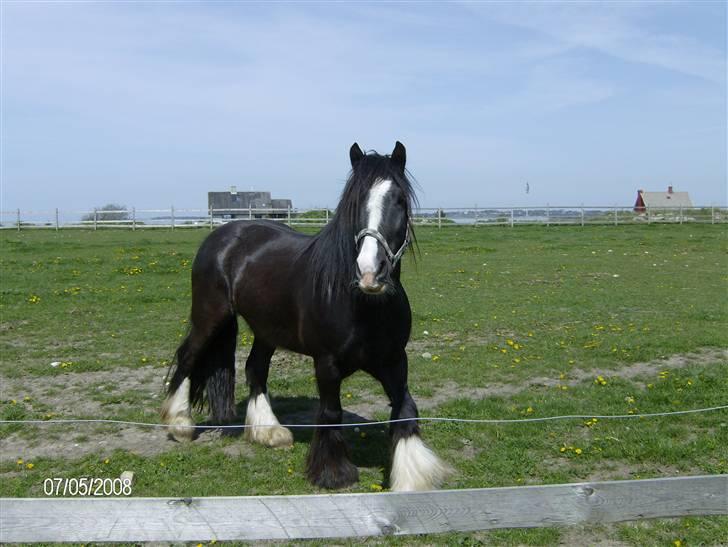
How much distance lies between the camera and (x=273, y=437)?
6398mm

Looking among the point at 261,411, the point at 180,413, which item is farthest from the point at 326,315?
the point at 180,413

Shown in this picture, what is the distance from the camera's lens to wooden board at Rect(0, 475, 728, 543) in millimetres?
3838

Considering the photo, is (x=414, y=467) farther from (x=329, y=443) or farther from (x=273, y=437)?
(x=273, y=437)

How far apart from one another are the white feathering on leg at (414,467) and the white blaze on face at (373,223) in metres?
1.57

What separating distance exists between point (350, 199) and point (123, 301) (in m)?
11.1

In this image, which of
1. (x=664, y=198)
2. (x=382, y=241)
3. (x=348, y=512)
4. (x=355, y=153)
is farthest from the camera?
(x=664, y=198)

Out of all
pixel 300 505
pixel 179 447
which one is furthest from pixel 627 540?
pixel 179 447

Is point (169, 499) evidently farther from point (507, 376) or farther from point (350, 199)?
point (507, 376)

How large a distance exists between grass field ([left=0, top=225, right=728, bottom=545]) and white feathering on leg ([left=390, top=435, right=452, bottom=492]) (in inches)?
14.1

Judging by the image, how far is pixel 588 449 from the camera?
5961 millimetres

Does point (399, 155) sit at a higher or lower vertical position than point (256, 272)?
higher

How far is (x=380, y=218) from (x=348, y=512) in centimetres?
192

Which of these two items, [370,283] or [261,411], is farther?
[261,411]
